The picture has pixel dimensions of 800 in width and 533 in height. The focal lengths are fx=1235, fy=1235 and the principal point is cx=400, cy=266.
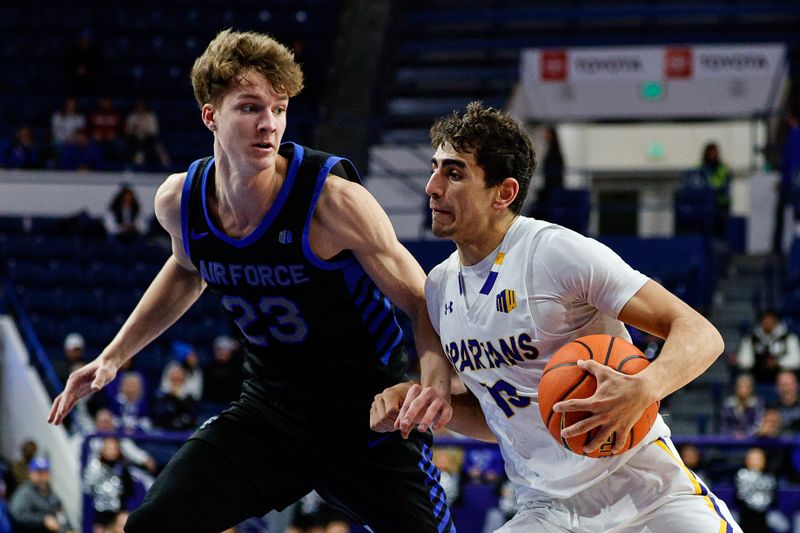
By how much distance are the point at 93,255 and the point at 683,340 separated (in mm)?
12405

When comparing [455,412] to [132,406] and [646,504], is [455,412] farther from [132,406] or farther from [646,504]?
[132,406]

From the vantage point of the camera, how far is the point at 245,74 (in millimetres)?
4445

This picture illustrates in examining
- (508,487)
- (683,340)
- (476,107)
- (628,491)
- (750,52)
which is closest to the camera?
(683,340)

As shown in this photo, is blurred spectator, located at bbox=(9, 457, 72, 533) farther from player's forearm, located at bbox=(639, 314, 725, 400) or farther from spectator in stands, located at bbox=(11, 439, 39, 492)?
player's forearm, located at bbox=(639, 314, 725, 400)

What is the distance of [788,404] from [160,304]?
6862 mm

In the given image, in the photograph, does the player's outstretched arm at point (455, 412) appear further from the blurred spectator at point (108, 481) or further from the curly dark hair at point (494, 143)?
the blurred spectator at point (108, 481)

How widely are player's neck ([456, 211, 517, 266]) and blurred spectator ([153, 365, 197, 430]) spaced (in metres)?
7.42

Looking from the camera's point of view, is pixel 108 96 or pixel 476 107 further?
pixel 108 96

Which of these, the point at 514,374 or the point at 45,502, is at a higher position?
the point at 514,374

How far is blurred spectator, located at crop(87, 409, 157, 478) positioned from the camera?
8799 millimetres

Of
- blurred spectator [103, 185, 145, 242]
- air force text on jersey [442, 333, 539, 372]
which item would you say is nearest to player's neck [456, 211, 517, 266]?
air force text on jersey [442, 333, 539, 372]

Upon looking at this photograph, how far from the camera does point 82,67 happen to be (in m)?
17.9

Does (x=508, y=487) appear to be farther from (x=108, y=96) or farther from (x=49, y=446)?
(x=108, y=96)

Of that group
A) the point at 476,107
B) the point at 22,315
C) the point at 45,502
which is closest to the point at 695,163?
the point at 22,315
